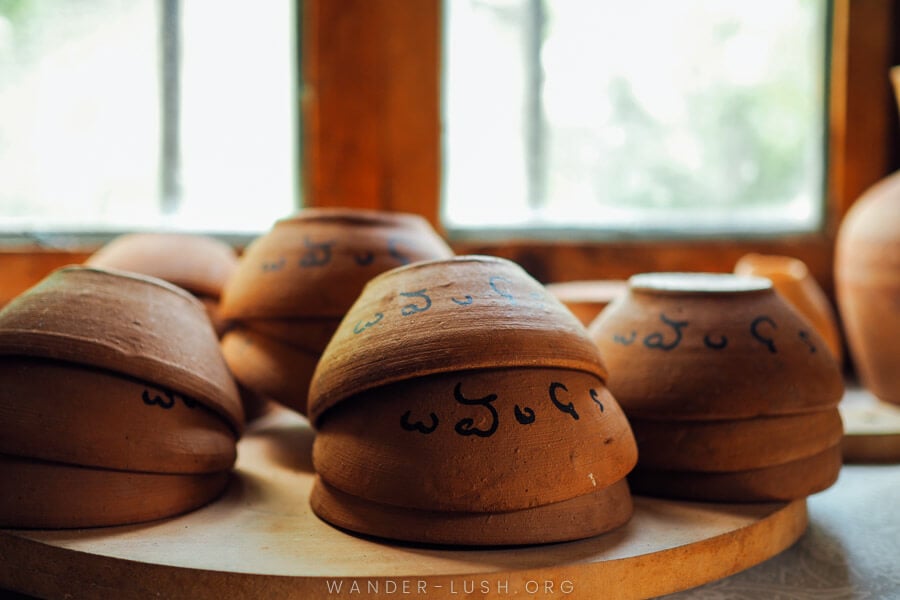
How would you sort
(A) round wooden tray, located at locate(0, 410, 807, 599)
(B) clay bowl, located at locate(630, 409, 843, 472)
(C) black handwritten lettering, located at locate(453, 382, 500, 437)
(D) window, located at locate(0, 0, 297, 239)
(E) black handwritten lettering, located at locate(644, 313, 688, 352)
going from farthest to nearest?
(D) window, located at locate(0, 0, 297, 239), (E) black handwritten lettering, located at locate(644, 313, 688, 352), (B) clay bowl, located at locate(630, 409, 843, 472), (C) black handwritten lettering, located at locate(453, 382, 500, 437), (A) round wooden tray, located at locate(0, 410, 807, 599)

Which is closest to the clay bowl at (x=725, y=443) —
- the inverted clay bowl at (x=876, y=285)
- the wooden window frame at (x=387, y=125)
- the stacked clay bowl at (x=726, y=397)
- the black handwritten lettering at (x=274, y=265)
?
the stacked clay bowl at (x=726, y=397)

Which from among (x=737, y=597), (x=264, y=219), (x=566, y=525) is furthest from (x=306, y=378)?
(x=264, y=219)

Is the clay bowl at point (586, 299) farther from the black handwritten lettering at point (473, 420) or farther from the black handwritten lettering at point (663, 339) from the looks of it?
the black handwritten lettering at point (473, 420)

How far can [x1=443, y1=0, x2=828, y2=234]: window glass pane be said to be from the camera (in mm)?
3688

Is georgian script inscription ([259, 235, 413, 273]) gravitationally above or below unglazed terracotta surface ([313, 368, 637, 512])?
above

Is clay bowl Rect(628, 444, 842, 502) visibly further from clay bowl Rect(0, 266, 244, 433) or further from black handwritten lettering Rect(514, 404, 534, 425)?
clay bowl Rect(0, 266, 244, 433)

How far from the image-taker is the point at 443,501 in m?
1.58

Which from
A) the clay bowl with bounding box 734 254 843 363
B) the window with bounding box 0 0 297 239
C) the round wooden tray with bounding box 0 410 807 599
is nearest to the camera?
the round wooden tray with bounding box 0 410 807 599

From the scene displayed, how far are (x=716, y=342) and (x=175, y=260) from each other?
1.58 metres

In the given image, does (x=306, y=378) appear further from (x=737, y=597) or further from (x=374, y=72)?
(x=374, y=72)

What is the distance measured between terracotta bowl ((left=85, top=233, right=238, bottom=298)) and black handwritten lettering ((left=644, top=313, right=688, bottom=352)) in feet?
4.42

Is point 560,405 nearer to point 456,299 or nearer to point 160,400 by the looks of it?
point 456,299

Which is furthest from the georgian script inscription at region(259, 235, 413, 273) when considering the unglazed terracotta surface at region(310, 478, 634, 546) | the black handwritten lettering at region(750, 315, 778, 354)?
the black handwritten lettering at region(750, 315, 778, 354)

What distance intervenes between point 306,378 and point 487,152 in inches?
68.0
